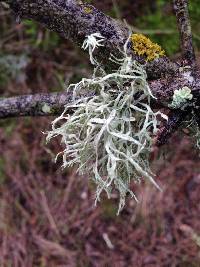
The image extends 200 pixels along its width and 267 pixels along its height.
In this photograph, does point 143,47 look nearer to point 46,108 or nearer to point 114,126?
point 114,126

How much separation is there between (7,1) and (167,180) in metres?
1.33

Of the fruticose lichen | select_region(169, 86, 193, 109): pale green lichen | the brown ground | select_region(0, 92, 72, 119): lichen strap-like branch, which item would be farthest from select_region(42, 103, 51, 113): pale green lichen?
the brown ground

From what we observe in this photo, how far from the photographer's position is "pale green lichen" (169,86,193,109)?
2.48 ft

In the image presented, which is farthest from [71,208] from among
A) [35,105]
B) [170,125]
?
[170,125]

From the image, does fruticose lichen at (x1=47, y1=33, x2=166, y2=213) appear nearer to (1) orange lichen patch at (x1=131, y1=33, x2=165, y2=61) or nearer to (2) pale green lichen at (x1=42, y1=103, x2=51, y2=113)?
(1) orange lichen patch at (x1=131, y1=33, x2=165, y2=61)

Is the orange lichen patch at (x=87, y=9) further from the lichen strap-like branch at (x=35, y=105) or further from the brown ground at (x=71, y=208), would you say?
the brown ground at (x=71, y=208)

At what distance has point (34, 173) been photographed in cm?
198

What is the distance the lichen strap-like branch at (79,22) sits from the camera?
2.36 feet

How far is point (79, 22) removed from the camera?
751 mm

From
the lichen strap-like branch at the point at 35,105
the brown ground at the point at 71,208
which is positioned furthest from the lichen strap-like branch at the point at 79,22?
the brown ground at the point at 71,208

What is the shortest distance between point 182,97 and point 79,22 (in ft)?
0.71

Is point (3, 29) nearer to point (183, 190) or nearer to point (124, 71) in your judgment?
point (183, 190)

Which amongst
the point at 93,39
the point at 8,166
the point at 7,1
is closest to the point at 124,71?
the point at 93,39

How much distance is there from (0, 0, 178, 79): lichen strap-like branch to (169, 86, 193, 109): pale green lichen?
53 millimetres
